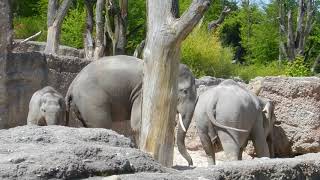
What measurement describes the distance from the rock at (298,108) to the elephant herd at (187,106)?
1.65m

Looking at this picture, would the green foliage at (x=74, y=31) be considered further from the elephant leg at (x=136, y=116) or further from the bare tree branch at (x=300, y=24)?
the elephant leg at (x=136, y=116)

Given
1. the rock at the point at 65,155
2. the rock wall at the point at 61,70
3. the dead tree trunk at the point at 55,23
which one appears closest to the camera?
the rock at the point at 65,155

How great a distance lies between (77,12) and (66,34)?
0.97 m

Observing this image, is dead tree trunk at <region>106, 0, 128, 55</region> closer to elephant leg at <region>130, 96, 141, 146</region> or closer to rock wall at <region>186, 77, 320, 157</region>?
rock wall at <region>186, 77, 320, 157</region>

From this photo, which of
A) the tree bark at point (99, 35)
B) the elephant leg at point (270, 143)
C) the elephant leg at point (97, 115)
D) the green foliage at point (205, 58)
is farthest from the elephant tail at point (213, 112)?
the green foliage at point (205, 58)

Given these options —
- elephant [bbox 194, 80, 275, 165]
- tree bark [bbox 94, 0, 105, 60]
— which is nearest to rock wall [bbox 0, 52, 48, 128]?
elephant [bbox 194, 80, 275, 165]

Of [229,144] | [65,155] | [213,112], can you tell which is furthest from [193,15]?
[65,155]

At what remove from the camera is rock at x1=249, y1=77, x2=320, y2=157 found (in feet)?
35.5

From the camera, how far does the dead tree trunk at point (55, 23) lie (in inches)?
596

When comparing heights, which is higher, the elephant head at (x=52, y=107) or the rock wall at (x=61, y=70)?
the rock wall at (x=61, y=70)

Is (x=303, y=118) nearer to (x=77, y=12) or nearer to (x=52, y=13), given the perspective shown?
(x=52, y=13)

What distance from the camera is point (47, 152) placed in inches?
138

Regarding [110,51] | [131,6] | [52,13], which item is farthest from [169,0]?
[131,6]

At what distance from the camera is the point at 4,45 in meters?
10.9
